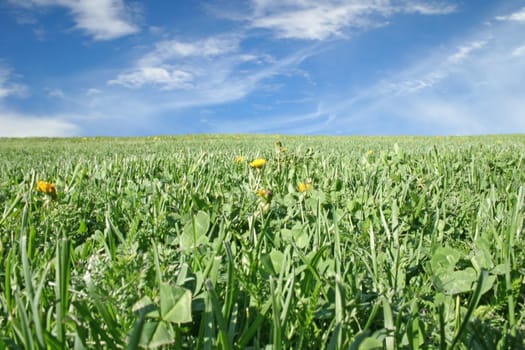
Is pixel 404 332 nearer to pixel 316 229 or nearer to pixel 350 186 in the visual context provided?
pixel 316 229

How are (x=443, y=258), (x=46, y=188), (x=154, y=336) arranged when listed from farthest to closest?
(x=46, y=188), (x=443, y=258), (x=154, y=336)

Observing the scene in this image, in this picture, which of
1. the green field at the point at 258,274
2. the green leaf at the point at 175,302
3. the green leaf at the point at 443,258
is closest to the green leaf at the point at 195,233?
the green field at the point at 258,274

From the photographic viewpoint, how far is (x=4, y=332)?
3.34ft

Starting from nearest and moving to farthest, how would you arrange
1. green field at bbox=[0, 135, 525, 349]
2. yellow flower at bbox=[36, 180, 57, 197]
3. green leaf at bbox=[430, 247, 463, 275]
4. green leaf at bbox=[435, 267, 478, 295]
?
green field at bbox=[0, 135, 525, 349] → green leaf at bbox=[435, 267, 478, 295] → green leaf at bbox=[430, 247, 463, 275] → yellow flower at bbox=[36, 180, 57, 197]

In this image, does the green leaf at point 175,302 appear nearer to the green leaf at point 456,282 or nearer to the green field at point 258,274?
the green field at point 258,274

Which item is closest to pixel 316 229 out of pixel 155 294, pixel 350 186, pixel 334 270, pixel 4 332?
pixel 334 270

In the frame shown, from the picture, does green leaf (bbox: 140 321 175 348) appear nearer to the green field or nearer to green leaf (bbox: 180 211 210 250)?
the green field

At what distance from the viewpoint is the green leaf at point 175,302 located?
83 cm

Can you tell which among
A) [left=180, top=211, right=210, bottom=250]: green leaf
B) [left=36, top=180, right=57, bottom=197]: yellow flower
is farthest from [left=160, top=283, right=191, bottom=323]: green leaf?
[left=36, top=180, right=57, bottom=197]: yellow flower

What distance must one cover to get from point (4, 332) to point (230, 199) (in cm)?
110

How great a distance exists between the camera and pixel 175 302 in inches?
33.3

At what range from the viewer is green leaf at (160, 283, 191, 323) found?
0.83 meters

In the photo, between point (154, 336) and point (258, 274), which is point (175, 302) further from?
point (258, 274)

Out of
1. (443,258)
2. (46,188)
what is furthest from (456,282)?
(46,188)
